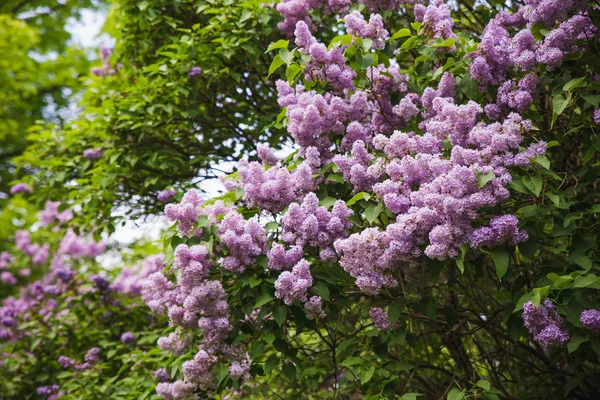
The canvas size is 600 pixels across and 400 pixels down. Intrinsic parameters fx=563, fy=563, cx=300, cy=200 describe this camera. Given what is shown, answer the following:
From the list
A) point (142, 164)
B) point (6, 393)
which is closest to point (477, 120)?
point (142, 164)

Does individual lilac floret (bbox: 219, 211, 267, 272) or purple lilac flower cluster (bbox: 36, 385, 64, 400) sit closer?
individual lilac floret (bbox: 219, 211, 267, 272)

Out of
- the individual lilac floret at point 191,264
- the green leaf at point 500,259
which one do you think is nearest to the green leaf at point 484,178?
the green leaf at point 500,259

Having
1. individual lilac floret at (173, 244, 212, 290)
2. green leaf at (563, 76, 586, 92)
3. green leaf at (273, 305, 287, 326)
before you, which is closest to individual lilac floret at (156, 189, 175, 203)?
individual lilac floret at (173, 244, 212, 290)

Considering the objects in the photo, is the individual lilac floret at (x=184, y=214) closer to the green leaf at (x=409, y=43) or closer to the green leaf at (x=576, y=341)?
the green leaf at (x=409, y=43)

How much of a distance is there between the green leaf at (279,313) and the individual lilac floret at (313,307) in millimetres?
102

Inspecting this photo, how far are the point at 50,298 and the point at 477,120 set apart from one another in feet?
15.7

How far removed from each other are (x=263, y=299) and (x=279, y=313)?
0.10 meters

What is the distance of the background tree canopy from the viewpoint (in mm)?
2404

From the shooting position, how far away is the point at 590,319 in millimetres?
2129

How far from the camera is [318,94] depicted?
297cm

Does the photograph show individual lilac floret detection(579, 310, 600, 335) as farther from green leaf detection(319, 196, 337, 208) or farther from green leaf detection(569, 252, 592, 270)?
green leaf detection(319, 196, 337, 208)

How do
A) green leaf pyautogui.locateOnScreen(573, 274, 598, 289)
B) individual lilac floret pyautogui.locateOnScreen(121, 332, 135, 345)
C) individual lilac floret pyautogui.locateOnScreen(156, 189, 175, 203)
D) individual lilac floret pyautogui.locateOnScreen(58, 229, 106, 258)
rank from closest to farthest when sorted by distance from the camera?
green leaf pyautogui.locateOnScreen(573, 274, 598, 289)
individual lilac floret pyautogui.locateOnScreen(156, 189, 175, 203)
individual lilac floret pyautogui.locateOnScreen(121, 332, 135, 345)
individual lilac floret pyautogui.locateOnScreen(58, 229, 106, 258)

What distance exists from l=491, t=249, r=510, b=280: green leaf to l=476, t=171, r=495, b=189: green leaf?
0.28 metres

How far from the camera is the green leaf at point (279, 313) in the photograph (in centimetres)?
254
